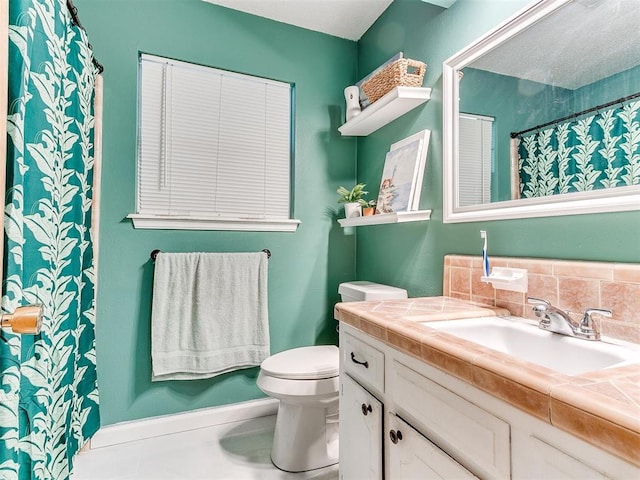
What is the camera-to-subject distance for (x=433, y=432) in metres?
0.78

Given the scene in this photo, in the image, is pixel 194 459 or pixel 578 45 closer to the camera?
pixel 578 45

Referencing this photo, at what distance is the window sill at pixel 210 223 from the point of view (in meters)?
1.77

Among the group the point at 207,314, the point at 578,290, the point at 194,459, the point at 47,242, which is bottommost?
the point at 194,459

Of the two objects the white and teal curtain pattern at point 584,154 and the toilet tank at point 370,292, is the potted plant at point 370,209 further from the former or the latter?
the white and teal curtain pattern at point 584,154

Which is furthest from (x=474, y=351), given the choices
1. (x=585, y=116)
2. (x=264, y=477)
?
(x=264, y=477)

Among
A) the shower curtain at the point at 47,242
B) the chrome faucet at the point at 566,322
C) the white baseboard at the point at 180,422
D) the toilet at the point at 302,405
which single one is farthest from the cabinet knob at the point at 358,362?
the white baseboard at the point at 180,422

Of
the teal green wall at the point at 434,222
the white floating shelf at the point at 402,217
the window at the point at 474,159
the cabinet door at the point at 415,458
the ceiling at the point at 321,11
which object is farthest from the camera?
the ceiling at the point at 321,11

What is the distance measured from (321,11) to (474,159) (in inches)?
53.7

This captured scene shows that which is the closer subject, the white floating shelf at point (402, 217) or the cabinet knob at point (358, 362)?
the cabinet knob at point (358, 362)

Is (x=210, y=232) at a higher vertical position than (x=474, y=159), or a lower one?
lower

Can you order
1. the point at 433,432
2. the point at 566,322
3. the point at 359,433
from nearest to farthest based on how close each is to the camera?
the point at 433,432
the point at 566,322
the point at 359,433

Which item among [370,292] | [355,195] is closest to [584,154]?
[370,292]

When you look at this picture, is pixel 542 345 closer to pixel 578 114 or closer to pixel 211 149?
pixel 578 114

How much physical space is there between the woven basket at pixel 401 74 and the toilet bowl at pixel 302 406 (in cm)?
138
